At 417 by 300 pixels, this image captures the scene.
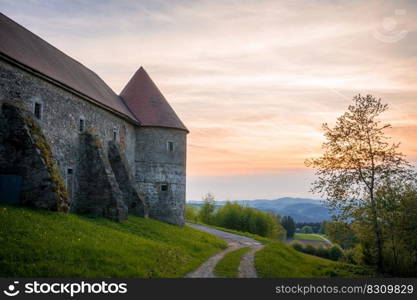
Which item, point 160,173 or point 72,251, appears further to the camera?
point 160,173

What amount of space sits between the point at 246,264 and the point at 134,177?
13991 mm

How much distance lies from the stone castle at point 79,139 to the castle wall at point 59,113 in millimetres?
44

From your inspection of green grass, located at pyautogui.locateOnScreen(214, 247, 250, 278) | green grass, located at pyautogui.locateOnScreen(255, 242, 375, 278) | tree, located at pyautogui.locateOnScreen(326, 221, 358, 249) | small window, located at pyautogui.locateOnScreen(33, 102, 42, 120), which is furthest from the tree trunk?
small window, located at pyautogui.locateOnScreen(33, 102, 42, 120)

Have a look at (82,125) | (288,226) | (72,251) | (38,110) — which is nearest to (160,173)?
(82,125)

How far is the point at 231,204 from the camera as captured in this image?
6462 cm

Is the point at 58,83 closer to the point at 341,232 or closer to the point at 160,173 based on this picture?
the point at 160,173

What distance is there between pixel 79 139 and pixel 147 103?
10397 mm

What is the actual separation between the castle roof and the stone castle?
6 centimetres

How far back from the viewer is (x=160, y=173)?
3109 centimetres

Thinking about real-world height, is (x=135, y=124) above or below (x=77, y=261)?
above

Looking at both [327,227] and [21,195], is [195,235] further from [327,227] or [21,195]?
[21,195]

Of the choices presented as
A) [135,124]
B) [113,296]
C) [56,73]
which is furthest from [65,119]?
[113,296]

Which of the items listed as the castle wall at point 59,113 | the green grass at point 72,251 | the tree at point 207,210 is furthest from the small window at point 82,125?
the tree at point 207,210

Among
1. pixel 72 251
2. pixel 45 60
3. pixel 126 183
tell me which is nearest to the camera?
pixel 72 251
